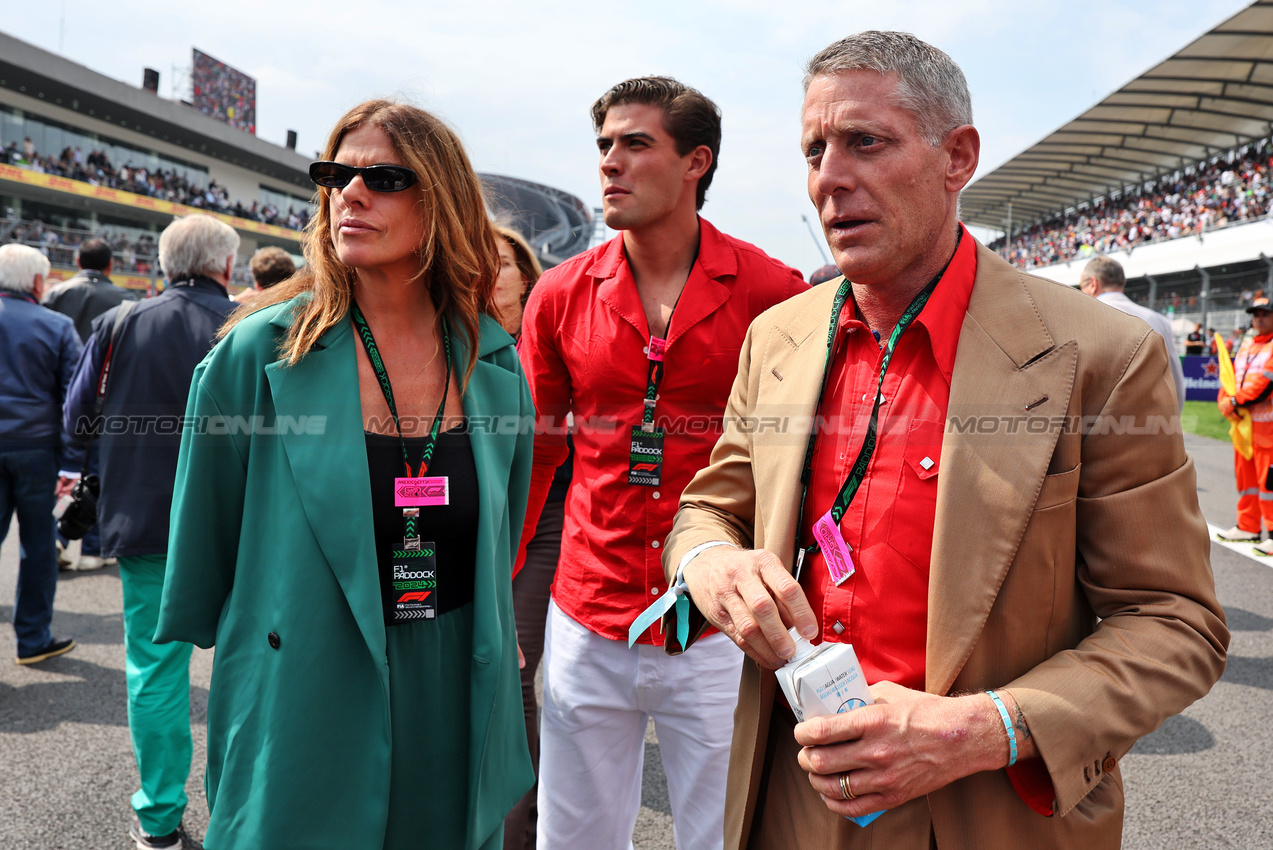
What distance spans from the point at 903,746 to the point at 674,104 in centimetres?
229

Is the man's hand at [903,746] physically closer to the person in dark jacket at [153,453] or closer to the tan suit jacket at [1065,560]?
the tan suit jacket at [1065,560]

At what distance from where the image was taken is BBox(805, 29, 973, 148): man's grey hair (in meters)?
1.44

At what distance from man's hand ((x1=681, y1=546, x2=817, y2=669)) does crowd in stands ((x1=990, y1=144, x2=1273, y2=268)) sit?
3438cm

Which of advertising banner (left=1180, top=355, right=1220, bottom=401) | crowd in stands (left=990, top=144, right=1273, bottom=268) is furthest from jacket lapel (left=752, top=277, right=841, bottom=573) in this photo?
crowd in stands (left=990, top=144, right=1273, bottom=268)

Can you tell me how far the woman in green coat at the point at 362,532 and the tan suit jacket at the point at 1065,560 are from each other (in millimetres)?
1014

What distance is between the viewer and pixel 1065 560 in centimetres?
129

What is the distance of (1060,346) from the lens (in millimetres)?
1341

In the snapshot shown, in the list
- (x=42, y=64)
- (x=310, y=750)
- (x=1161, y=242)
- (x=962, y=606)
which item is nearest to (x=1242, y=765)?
(x=962, y=606)

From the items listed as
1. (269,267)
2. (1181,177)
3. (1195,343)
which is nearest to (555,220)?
(1181,177)

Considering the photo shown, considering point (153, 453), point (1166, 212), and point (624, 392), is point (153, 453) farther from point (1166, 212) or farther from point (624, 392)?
point (1166, 212)

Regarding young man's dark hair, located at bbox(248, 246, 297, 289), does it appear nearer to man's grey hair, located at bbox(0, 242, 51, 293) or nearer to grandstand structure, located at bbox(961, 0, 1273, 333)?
man's grey hair, located at bbox(0, 242, 51, 293)

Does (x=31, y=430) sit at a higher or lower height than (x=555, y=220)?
lower

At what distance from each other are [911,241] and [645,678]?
157 cm

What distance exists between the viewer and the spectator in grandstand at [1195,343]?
78.5ft
